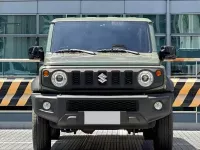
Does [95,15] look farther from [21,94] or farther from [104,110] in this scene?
[104,110]

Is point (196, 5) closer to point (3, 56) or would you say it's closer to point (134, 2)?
point (134, 2)

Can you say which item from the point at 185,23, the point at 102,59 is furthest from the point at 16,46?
the point at 102,59

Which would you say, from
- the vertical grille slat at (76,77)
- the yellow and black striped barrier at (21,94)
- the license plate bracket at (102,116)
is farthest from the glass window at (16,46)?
the license plate bracket at (102,116)

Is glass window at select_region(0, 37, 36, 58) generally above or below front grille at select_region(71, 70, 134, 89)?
above

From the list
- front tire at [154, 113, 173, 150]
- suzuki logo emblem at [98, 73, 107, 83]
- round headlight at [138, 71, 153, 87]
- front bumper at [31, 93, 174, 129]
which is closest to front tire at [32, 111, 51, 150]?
front bumper at [31, 93, 174, 129]

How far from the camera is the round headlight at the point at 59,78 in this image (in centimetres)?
Answer: 654

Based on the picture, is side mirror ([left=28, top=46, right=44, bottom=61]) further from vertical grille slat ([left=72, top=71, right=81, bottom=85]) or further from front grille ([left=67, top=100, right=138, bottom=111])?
front grille ([left=67, top=100, right=138, bottom=111])

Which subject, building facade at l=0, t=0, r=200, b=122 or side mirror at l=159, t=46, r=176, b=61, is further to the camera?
building facade at l=0, t=0, r=200, b=122

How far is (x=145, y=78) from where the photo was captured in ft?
21.6

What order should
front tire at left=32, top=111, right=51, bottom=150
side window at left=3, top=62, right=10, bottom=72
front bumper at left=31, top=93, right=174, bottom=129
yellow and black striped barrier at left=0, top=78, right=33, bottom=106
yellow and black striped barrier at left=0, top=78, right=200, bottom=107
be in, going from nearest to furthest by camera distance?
front bumper at left=31, top=93, right=174, bottom=129 < front tire at left=32, top=111, right=51, bottom=150 < yellow and black striped barrier at left=0, top=78, right=200, bottom=107 < yellow and black striped barrier at left=0, top=78, right=33, bottom=106 < side window at left=3, top=62, right=10, bottom=72

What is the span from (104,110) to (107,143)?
7.83ft

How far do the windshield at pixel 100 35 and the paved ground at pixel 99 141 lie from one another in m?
1.80

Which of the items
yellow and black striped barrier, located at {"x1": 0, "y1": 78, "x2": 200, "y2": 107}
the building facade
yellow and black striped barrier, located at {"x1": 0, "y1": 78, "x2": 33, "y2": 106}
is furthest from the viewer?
the building facade

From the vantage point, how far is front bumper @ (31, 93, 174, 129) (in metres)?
6.38
